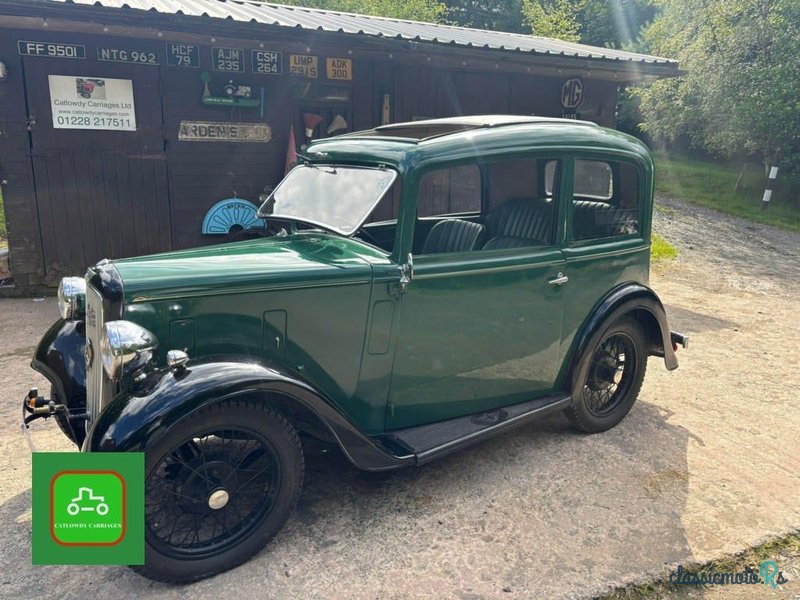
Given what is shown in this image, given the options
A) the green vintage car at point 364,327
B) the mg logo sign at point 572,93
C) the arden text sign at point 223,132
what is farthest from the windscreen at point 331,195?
the mg logo sign at point 572,93

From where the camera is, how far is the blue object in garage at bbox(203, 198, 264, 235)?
7.03m

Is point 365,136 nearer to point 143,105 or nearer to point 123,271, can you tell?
point 123,271

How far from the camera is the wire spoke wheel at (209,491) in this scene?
2420mm

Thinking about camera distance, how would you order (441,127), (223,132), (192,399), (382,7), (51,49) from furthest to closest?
(382,7) < (223,132) < (51,49) < (441,127) < (192,399)

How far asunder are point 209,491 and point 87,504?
45cm

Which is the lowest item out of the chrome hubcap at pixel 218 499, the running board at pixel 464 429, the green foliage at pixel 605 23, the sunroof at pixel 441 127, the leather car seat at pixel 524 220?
the running board at pixel 464 429

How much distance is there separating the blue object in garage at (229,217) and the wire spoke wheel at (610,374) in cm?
439

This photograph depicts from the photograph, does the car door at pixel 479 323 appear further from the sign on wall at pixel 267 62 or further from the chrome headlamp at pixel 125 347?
the sign on wall at pixel 267 62

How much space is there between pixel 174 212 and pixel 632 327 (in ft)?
16.9

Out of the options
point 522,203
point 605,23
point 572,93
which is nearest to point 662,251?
point 572,93

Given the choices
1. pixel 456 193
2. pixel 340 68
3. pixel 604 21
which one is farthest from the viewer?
pixel 604 21

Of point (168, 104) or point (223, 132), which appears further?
point (223, 132)

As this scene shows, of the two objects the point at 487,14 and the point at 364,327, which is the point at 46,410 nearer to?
the point at 364,327

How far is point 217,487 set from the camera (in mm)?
2473
